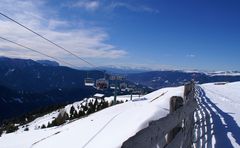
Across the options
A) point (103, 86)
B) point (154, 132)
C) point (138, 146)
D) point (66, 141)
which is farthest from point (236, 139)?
point (103, 86)

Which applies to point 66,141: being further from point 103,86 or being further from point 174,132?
point 103,86

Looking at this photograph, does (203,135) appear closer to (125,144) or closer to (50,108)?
(125,144)

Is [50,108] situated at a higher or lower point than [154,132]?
lower

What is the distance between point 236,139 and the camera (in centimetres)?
1125

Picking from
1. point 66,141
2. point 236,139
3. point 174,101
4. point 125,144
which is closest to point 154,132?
point 125,144

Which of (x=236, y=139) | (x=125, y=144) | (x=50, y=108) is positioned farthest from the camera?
(x=50, y=108)

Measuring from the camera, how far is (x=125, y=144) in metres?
3.08

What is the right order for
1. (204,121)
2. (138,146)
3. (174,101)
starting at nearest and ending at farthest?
(138,146), (174,101), (204,121)

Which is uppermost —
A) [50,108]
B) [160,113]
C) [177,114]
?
[177,114]

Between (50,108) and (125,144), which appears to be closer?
(125,144)

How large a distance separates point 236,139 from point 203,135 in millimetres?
1096

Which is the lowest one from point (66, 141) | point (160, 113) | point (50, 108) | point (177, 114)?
point (50, 108)

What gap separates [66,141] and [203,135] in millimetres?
12414

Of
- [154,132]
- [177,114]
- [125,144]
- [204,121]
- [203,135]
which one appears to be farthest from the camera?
[204,121]
